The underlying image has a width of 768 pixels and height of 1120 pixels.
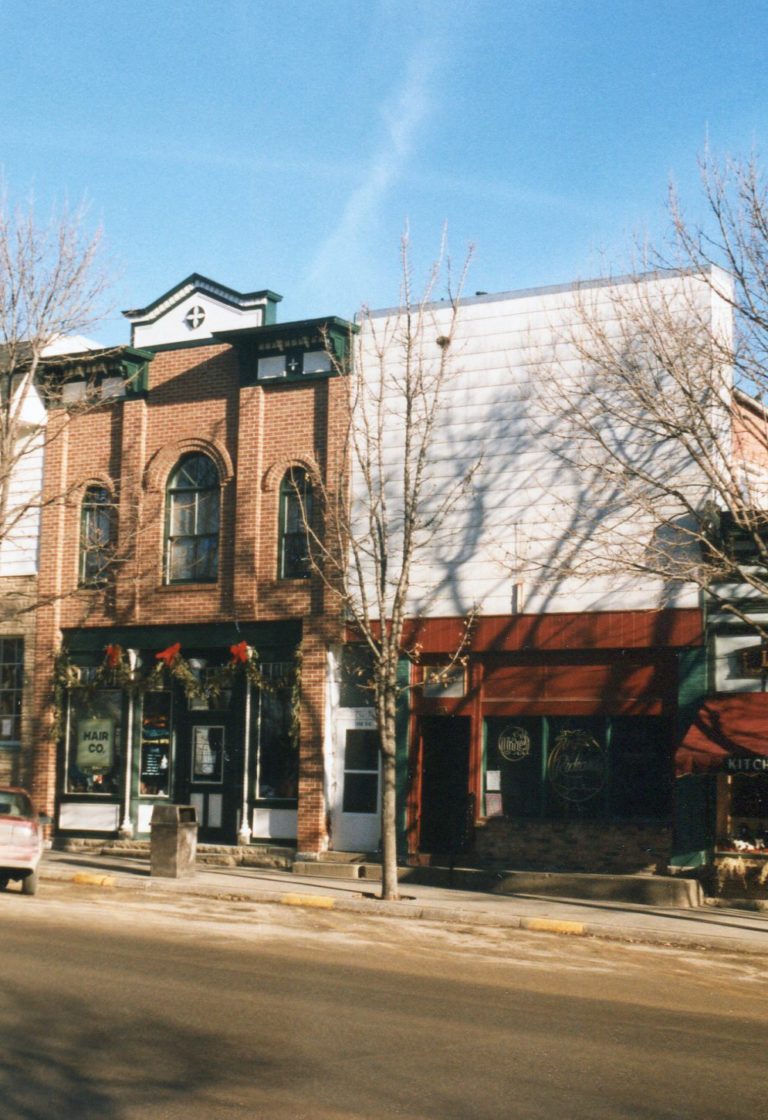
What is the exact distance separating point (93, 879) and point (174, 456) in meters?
8.58

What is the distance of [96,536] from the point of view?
92.8ft

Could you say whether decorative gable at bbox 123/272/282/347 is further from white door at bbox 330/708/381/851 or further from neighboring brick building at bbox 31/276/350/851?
white door at bbox 330/708/381/851

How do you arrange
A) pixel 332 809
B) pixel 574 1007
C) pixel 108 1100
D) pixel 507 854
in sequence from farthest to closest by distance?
pixel 332 809, pixel 507 854, pixel 574 1007, pixel 108 1100

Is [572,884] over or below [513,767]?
below

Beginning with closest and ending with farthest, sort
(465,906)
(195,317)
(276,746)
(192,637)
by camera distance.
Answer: (465,906)
(276,746)
(192,637)
(195,317)

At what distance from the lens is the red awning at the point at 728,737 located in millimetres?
20062

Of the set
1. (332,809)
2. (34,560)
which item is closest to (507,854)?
(332,809)

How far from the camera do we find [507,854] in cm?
2306

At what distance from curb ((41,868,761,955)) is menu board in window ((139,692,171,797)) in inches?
149

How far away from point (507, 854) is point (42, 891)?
7364 millimetres

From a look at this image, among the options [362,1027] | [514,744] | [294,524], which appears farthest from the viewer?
[294,524]

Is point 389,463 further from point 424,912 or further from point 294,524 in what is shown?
point 424,912

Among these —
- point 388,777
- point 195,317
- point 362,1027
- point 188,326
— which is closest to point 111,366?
point 188,326

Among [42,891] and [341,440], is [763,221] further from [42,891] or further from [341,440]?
[42,891]
